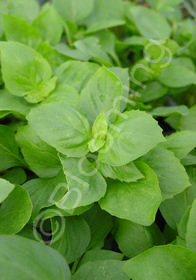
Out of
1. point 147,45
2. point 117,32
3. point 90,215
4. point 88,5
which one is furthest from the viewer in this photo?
point 117,32

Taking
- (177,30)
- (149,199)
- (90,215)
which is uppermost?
(177,30)

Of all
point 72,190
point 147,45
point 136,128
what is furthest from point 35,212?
point 147,45

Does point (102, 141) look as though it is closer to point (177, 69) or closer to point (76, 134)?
point (76, 134)

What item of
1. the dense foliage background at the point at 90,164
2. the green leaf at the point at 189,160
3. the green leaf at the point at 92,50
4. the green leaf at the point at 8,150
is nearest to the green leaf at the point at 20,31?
the dense foliage background at the point at 90,164

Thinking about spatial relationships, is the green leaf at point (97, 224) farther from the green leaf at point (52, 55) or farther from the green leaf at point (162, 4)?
the green leaf at point (162, 4)

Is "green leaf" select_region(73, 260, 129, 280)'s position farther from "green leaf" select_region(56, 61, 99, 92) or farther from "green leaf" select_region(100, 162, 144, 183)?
"green leaf" select_region(56, 61, 99, 92)

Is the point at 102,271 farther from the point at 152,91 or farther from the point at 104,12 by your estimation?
the point at 104,12
